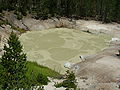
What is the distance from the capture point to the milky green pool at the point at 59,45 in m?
41.8

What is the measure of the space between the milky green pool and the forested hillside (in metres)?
13.7

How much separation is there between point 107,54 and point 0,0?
135 ft

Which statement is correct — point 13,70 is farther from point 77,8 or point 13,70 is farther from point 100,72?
point 77,8

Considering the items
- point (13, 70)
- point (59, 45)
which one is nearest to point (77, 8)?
point (59, 45)

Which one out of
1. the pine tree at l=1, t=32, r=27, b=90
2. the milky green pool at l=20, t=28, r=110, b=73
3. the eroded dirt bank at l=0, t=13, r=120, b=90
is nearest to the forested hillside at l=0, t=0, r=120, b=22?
the eroded dirt bank at l=0, t=13, r=120, b=90

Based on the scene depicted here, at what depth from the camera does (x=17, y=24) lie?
194 ft

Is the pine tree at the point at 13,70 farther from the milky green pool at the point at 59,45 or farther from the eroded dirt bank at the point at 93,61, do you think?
the milky green pool at the point at 59,45

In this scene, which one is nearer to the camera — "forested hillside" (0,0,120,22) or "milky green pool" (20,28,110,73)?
"milky green pool" (20,28,110,73)

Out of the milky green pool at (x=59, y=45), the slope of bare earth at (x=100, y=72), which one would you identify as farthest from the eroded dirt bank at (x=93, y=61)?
the milky green pool at (x=59, y=45)

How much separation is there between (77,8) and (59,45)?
33615mm

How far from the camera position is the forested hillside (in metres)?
72.6

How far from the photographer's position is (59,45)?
165 ft

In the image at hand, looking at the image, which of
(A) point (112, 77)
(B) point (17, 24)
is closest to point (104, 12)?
(B) point (17, 24)

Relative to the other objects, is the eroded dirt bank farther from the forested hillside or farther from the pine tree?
the pine tree
